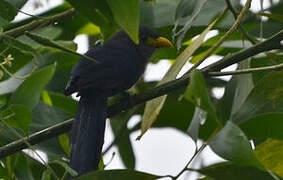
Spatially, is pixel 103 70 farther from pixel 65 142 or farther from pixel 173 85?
pixel 173 85

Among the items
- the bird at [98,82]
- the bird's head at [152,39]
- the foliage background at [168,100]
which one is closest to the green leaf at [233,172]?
the foliage background at [168,100]

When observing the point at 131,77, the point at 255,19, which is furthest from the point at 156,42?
the point at 255,19

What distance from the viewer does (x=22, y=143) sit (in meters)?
2.30

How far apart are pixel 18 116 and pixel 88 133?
0.63m

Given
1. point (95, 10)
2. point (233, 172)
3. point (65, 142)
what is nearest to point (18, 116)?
point (95, 10)

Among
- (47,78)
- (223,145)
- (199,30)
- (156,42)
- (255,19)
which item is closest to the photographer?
(223,145)

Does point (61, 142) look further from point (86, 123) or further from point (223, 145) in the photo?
point (223, 145)

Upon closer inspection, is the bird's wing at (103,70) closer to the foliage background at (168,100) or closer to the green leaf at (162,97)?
the foliage background at (168,100)

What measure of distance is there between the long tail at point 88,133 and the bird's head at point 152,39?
54cm

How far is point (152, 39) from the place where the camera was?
143 inches

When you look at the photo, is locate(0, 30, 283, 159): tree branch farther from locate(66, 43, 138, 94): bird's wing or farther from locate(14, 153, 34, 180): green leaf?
locate(66, 43, 138, 94): bird's wing

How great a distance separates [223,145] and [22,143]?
74 cm

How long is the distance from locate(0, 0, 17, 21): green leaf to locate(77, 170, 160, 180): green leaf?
61cm

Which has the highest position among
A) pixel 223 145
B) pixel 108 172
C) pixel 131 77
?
pixel 223 145
